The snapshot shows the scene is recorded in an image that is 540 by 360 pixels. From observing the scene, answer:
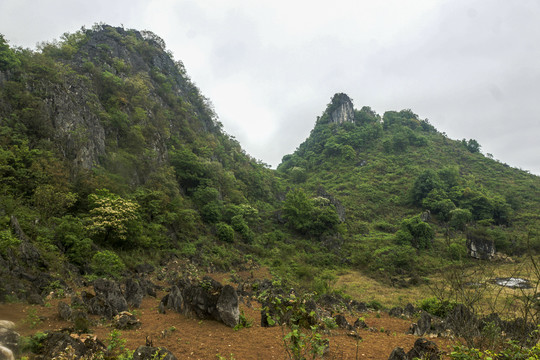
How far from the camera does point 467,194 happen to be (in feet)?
154

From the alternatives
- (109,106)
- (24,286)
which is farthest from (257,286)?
(109,106)

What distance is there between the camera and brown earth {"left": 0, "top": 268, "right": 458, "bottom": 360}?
7.00m

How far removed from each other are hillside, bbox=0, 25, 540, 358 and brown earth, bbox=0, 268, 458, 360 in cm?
110

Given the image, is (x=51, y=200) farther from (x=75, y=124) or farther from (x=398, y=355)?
A: (x=398, y=355)

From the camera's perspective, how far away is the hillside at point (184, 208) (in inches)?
533

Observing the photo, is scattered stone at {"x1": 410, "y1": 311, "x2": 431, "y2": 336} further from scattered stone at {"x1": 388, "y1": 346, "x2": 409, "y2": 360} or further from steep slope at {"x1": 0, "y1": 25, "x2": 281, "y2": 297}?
steep slope at {"x1": 0, "y1": 25, "x2": 281, "y2": 297}

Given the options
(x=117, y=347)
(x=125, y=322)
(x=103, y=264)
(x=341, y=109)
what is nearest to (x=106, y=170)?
(x=103, y=264)

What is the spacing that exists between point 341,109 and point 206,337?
291ft

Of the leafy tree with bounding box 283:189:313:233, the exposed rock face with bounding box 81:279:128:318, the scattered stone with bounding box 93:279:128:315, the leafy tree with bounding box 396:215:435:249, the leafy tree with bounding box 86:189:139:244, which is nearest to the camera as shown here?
the exposed rock face with bounding box 81:279:128:318

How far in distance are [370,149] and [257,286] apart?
67.7 meters

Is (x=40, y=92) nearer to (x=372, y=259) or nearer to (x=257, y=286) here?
(x=257, y=286)

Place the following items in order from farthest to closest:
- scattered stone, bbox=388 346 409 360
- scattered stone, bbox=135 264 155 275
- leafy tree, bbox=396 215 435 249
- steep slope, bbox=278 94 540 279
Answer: leafy tree, bbox=396 215 435 249 → steep slope, bbox=278 94 540 279 → scattered stone, bbox=135 264 155 275 → scattered stone, bbox=388 346 409 360

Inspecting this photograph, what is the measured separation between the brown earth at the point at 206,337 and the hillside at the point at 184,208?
43.2 inches

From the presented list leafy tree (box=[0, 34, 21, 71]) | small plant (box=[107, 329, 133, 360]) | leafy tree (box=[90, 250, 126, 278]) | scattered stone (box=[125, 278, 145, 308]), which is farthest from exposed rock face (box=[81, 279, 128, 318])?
leafy tree (box=[0, 34, 21, 71])
